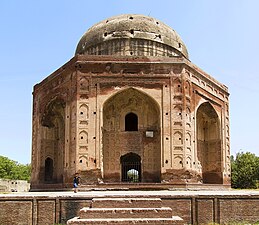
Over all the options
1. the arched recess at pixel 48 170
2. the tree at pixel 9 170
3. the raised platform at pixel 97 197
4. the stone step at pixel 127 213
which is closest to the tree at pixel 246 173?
the arched recess at pixel 48 170

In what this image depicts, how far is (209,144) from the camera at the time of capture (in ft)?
67.3

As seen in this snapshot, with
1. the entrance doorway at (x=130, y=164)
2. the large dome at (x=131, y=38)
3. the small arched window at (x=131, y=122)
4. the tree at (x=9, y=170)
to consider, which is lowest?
the tree at (x=9, y=170)

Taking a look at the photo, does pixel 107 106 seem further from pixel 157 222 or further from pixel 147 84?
pixel 157 222

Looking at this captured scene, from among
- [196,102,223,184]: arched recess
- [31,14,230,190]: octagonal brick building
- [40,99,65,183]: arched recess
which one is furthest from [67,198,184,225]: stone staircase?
[196,102,223,184]: arched recess

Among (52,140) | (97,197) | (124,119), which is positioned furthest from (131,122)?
(97,197)

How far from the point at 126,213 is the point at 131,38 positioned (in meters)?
13.2

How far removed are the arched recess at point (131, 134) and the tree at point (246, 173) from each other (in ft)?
51.1

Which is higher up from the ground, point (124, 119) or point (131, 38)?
point (131, 38)

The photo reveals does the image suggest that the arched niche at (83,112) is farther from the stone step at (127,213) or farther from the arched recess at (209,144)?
the stone step at (127,213)

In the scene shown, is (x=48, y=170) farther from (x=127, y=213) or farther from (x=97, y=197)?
(x=127, y=213)

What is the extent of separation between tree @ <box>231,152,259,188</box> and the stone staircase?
75.6ft

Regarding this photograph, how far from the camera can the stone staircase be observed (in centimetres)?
771

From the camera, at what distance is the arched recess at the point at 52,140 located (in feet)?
63.0

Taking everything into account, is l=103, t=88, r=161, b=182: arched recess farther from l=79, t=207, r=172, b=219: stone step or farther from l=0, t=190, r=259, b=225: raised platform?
l=79, t=207, r=172, b=219: stone step
